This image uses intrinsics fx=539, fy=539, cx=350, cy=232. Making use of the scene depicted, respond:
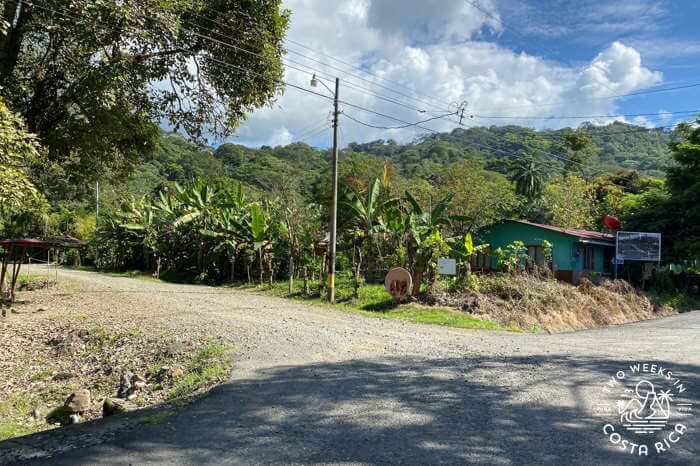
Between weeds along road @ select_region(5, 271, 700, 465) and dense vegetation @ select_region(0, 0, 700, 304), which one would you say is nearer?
weeds along road @ select_region(5, 271, 700, 465)

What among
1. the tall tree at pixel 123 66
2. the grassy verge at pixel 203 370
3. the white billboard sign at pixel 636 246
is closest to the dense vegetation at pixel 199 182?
the tall tree at pixel 123 66

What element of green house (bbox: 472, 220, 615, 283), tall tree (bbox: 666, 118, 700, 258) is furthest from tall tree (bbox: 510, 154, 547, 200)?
green house (bbox: 472, 220, 615, 283)

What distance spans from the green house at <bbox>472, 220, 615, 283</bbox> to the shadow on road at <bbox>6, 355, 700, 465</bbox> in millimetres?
16948

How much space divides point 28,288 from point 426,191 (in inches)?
811

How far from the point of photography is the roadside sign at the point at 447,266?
15852 mm

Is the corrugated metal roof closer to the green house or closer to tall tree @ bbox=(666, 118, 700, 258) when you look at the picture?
the green house

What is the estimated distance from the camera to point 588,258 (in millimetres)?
25859

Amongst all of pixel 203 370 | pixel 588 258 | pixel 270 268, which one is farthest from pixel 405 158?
pixel 203 370

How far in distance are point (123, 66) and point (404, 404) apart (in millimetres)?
8358

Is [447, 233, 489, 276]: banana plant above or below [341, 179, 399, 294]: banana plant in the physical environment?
below

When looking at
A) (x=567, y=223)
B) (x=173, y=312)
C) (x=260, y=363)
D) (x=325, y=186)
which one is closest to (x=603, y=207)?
(x=567, y=223)

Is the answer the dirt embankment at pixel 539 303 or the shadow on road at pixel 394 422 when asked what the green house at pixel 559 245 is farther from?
the shadow on road at pixel 394 422

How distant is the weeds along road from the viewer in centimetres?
472

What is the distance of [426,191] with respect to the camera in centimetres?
3167
